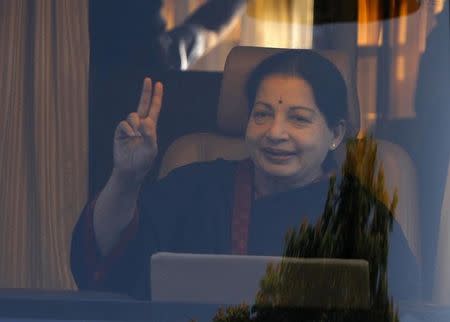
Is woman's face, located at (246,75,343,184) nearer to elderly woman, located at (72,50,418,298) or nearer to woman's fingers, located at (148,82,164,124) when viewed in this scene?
elderly woman, located at (72,50,418,298)

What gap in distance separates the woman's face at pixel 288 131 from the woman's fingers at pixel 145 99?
0.26 metres

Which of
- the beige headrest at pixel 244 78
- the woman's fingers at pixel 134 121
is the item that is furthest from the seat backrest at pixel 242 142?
the woman's fingers at pixel 134 121

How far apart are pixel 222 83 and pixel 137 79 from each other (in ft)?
0.71

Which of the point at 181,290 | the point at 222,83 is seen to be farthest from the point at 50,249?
the point at 222,83

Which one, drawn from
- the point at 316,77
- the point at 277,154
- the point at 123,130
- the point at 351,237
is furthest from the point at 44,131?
the point at 351,237

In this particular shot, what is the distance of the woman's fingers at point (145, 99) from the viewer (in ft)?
5.90

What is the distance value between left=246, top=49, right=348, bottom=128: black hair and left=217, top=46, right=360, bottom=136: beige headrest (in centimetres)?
1

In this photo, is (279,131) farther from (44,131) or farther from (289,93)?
(44,131)

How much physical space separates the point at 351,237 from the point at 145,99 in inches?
24.9

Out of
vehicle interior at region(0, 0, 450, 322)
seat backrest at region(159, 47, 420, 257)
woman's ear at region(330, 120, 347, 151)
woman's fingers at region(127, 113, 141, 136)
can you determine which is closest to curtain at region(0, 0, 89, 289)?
vehicle interior at region(0, 0, 450, 322)

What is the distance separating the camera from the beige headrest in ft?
5.85

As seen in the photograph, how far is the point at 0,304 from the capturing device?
1.86m

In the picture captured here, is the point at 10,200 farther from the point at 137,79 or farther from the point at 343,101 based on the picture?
the point at 343,101

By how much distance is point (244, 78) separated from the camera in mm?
1794
